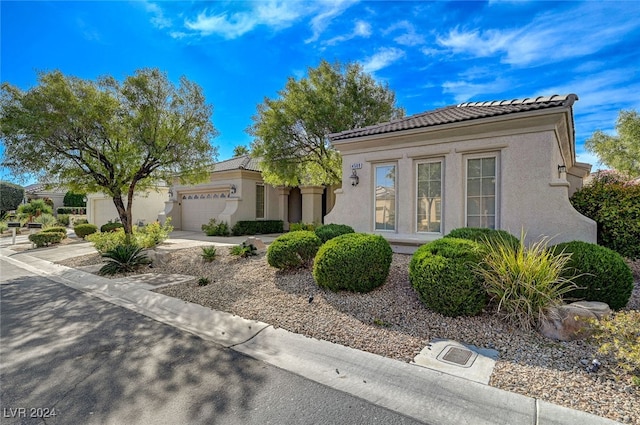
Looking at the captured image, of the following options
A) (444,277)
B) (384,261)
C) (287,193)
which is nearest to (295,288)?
(384,261)

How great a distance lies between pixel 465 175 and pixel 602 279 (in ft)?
13.4

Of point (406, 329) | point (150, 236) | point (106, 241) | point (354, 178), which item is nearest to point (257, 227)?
point (150, 236)

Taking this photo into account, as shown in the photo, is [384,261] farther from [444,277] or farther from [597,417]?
[597,417]

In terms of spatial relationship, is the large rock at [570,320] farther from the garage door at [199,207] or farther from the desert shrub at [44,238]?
the desert shrub at [44,238]

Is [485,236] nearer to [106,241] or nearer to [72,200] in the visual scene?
[106,241]

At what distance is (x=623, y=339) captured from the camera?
3.47 metres

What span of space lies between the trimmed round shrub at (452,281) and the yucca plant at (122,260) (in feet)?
27.3

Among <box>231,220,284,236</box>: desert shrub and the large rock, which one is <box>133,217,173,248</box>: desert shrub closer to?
<box>231,220,284,236</box>: desert shrub

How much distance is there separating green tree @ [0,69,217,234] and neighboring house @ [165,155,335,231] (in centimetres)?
625

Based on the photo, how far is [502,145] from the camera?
758cm

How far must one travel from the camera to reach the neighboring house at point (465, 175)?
23.4 ft

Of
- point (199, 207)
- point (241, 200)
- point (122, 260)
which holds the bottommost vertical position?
point (122, 260)

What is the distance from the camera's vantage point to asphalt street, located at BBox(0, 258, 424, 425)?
→ 2820mm

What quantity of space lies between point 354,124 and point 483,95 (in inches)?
239
